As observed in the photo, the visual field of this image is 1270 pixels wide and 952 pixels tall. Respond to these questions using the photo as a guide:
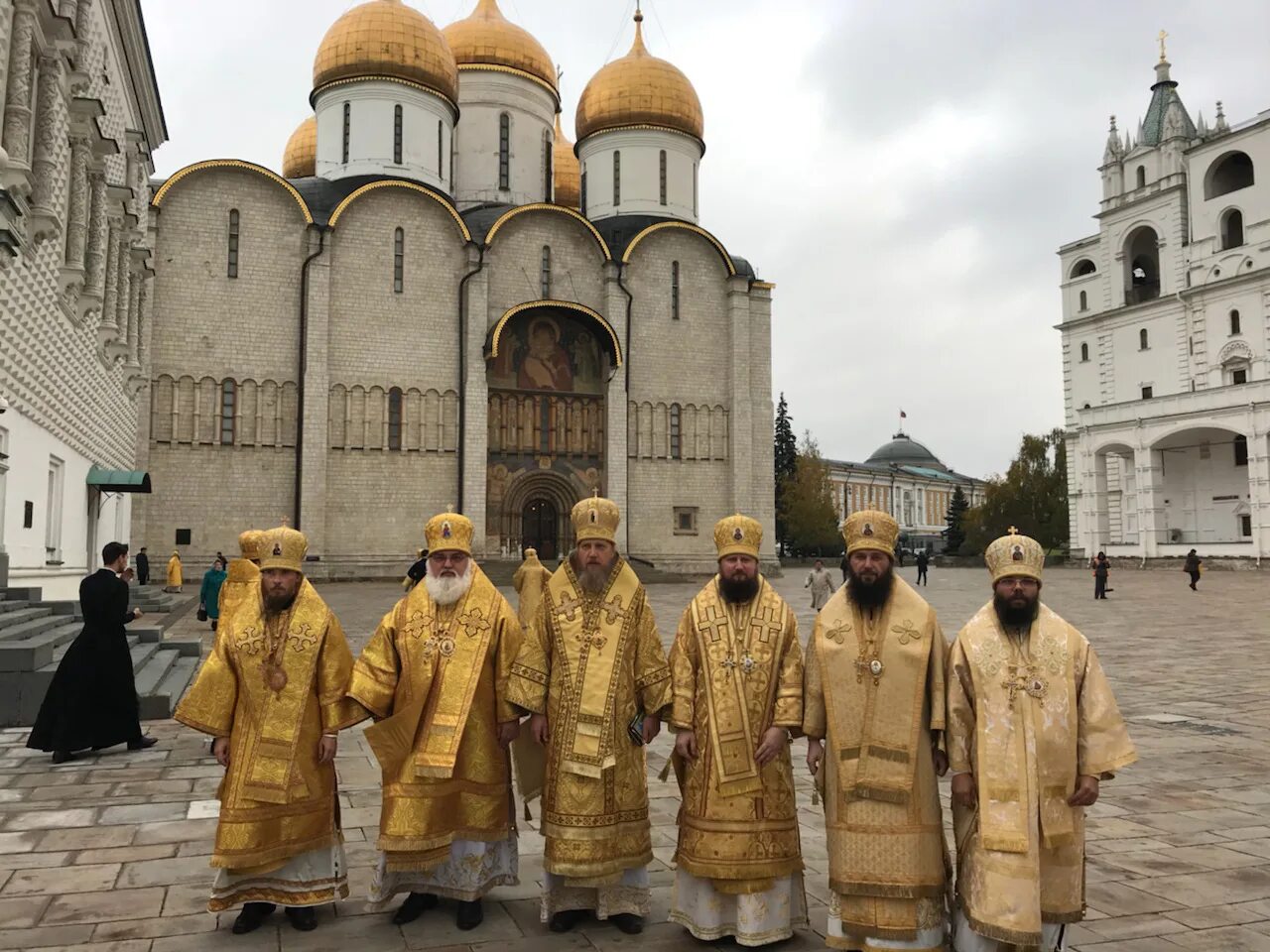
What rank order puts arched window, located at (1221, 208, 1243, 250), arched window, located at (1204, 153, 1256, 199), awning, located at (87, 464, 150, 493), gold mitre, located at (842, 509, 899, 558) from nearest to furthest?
gold mitre, located at (842, 509, 899, 558), awning, located at (87, 464, 150, 493), arched window, located at (1221, 208, 1243, 250), arched window, located at (1204, 153, 1256, 199)

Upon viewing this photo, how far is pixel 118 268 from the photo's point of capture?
1644 cm

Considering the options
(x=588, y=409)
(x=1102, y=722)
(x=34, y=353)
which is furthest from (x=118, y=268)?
(x=1102, y=722)

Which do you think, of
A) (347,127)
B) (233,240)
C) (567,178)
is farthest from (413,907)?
(567,178)

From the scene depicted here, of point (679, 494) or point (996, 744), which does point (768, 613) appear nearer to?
point (996, 744)

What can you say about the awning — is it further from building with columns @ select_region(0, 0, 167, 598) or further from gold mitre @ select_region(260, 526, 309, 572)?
gold mitre @ select_region(260, 526, 309, 572)

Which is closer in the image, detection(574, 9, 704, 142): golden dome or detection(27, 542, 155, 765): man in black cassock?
detection(27, 542, 155, 765): man in black cassock

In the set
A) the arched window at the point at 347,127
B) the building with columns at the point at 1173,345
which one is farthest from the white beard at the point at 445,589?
the building with columns at the point at 1173,345

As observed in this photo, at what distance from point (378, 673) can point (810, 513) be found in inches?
1675

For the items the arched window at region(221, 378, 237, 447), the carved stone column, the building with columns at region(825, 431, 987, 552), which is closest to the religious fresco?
the arched window at region(221, 378, 237, 447)

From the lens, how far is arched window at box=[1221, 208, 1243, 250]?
33469 millimetres

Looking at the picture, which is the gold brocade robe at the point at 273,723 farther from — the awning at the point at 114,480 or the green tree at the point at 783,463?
the green tree at the point at 783,463

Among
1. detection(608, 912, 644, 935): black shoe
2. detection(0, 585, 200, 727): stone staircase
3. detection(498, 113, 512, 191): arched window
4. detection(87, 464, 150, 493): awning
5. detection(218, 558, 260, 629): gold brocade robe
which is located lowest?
detection(608, 912, 644, 935): black shoe

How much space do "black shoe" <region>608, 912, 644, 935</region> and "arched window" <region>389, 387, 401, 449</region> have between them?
2247 centimetres

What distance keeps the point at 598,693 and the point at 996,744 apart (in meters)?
1.36
